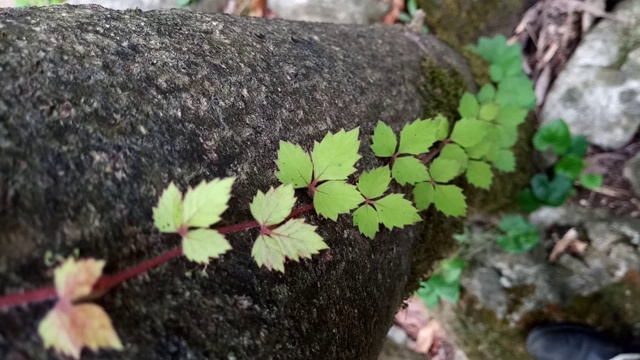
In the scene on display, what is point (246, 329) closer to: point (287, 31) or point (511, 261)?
point (287, 31)

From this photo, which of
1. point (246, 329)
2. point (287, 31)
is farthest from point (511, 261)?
point (246, 329)

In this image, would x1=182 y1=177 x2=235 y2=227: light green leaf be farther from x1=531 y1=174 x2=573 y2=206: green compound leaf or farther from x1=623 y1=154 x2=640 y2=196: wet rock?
x1=623 y1=154 x2=640 y2=196: wet rock

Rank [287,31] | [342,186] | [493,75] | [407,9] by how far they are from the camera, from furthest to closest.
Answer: [407,9]
[493,75]
[287,31]
[342,186]

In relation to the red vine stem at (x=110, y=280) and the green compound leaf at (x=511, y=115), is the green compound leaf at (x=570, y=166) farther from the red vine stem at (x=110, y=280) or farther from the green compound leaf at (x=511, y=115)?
the red vine stem at (x=110, y=280)

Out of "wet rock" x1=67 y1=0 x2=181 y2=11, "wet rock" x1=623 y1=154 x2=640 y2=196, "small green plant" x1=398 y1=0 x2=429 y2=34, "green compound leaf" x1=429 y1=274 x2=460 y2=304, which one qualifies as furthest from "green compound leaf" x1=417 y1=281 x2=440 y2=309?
"wet rock" x1=67 y1=0 x2=181 y2=11

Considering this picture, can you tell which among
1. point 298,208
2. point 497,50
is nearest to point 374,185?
point 298,208

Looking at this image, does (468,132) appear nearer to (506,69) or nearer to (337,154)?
(337,154)
